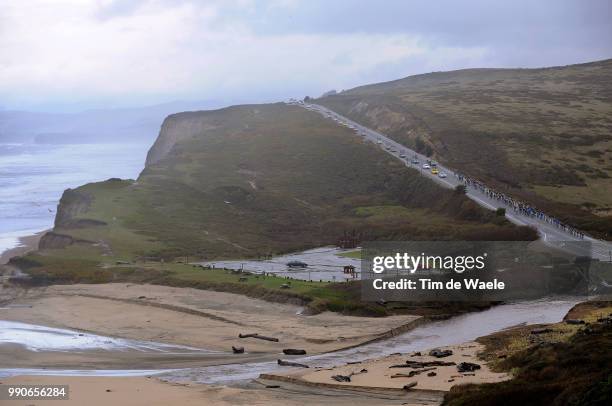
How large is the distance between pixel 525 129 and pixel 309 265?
2265 inches

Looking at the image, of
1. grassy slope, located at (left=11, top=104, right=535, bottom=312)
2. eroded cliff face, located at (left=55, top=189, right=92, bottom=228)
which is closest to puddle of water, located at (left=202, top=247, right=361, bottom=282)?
grassy slope, located at (left=11, top=104, right=535, bottom=312)

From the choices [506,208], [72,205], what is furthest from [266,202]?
[506,208]

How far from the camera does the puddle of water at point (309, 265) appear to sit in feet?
175

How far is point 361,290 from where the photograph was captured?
46.6 m

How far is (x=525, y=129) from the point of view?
10781 cm

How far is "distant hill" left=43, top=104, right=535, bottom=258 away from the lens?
220 feet

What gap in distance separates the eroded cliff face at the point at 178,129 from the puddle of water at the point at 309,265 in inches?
3007

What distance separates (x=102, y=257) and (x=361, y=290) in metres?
21.9

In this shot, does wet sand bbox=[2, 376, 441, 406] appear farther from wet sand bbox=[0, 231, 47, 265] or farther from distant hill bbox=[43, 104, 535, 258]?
wet sand bbox=[0, 231, 47, 265]

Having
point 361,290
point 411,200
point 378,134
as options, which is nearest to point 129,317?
point 361,290

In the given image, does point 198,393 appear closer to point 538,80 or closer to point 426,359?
point 426,359

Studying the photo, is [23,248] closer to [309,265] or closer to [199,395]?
[309,265]

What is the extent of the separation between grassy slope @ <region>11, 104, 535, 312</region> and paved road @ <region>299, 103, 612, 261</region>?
1.38m

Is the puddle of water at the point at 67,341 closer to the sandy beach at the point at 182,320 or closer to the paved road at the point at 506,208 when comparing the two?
the sandy beach at the point at 182,320
